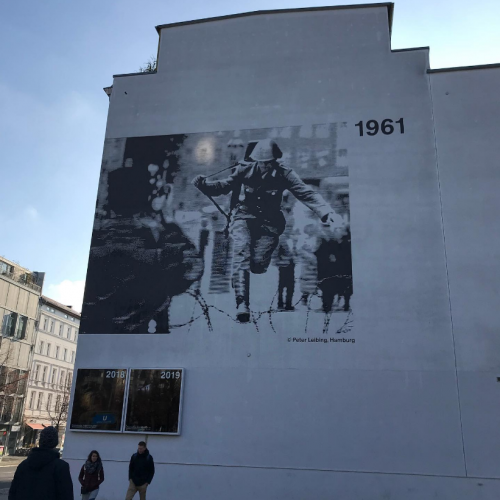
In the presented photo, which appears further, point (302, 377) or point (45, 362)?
point (45, 362)

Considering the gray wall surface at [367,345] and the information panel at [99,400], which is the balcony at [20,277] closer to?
the information panel at [99,400]

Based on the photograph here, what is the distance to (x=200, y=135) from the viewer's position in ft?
56.2

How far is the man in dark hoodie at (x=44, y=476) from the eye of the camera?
4.54 metres

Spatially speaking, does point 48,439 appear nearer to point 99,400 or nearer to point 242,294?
point 242,294

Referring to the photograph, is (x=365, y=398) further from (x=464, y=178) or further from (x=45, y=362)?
(x=45, y=362)

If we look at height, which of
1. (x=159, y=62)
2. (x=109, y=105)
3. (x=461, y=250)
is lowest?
(x=461, y=250)

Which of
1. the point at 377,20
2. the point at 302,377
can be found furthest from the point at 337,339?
the point at 377,20

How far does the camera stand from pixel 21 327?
46.9 m

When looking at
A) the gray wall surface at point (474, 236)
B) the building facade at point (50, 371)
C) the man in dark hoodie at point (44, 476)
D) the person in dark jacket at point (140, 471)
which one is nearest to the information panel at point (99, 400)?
the person in dark jacket at point (140, 471)

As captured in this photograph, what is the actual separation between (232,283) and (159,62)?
8.89 metres

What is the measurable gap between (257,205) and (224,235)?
1.40m

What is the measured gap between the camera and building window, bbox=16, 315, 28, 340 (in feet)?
152

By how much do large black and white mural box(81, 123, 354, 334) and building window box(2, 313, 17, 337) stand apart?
3287 centimetres

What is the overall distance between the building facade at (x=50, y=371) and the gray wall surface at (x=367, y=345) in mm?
36999
